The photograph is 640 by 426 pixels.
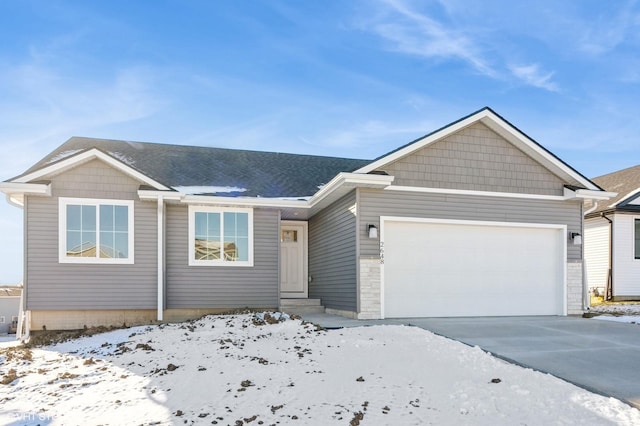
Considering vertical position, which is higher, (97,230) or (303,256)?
(97,230)

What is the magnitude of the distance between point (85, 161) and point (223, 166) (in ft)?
Result: 12.8

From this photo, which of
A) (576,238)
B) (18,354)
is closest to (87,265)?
(18,354)

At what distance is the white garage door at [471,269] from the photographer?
32.2 ft

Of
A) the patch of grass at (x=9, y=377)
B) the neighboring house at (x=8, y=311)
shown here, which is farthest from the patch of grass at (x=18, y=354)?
the neighboring house at (x=8, y=311)

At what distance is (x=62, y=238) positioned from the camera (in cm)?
961

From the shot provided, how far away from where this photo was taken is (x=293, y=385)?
193 inches

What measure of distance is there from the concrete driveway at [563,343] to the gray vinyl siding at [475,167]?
288 cm

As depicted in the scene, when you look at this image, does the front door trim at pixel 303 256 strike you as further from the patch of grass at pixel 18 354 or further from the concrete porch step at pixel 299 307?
the patch of grass at pixel 18 354

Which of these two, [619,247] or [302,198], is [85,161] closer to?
[302,198]

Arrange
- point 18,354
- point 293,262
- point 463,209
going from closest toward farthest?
point 18,354 → point 463,209 → point 293,262

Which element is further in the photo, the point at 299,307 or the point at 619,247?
the point at 619,247

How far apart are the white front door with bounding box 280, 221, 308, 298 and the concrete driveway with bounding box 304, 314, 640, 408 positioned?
297 cm

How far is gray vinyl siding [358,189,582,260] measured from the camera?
31.3 feet

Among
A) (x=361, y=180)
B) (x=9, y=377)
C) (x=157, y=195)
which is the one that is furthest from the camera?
(x=157, y=195)
